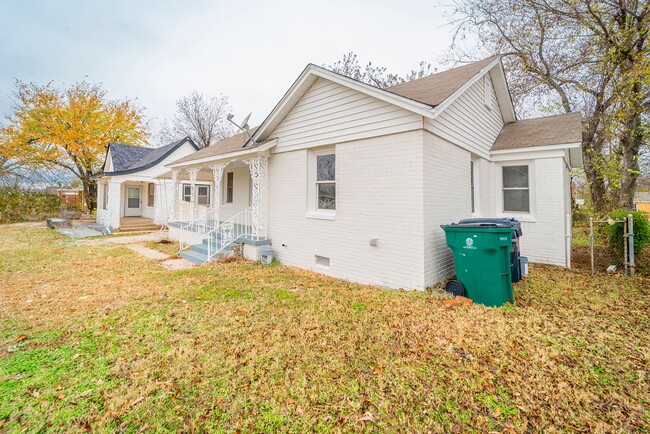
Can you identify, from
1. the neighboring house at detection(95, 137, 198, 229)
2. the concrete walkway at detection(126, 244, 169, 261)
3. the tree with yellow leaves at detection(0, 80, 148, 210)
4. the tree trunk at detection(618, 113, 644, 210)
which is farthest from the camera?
the tree with yellow leaves at detection(0, 80, 148, 210)

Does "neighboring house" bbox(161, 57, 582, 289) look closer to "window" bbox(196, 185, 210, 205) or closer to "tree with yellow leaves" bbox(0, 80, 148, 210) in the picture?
"window" bbox(196, 185, 210, 205)

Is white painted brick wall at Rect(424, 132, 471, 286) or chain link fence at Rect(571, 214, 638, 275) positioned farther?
chain link fence at Rect(571, 214, 638, 275)

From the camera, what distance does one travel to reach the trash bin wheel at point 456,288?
5125 mm

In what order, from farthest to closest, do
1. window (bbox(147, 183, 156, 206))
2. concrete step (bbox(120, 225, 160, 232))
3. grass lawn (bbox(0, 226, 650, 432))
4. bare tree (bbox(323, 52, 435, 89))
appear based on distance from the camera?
bare tree (bbox(323, 52, 435, 89))
window (bbox(147, 183, 156, 206))
concrete step (bbox(120, 225, 160, 232))
grass lawn (bbox(0, 226, 650, 432))

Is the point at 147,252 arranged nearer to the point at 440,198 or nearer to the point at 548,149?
the point at 440,198

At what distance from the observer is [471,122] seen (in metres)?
7.27

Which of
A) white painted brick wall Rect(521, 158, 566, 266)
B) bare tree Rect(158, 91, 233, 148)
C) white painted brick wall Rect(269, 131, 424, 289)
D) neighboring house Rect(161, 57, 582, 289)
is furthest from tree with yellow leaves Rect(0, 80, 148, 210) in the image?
white painted brick wall Rect(521, 158, 566, 266)

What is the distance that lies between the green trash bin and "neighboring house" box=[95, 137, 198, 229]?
51.8ft

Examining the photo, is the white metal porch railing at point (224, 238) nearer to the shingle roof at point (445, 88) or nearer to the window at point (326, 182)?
the window at point (326, 182)

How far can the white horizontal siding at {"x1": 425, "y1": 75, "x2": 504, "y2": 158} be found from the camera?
604 centimetres

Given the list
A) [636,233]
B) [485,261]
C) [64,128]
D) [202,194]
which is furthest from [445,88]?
[64,128]

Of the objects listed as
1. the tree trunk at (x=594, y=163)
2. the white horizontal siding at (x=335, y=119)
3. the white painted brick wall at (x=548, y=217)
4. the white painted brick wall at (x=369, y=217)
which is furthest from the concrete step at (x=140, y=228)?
the tree trunk at (x=594, y=163)

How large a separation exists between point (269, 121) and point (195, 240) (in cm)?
542

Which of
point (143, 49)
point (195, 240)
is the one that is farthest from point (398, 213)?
point (143, 49)
